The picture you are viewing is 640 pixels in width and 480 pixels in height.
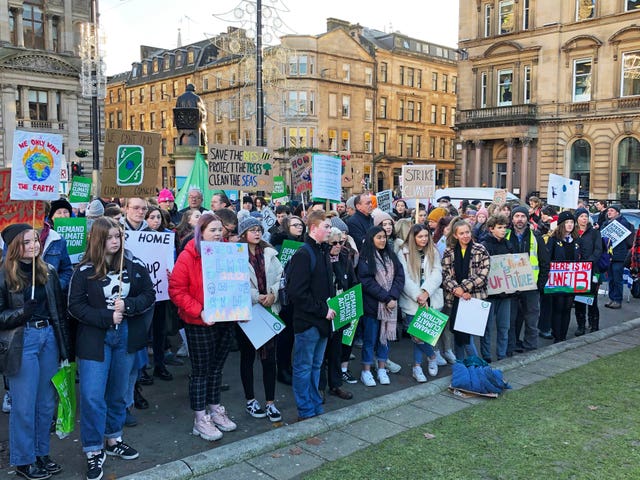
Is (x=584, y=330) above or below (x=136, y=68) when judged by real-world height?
below

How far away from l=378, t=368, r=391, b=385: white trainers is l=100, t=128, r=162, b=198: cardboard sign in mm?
3587

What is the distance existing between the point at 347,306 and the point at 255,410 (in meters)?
1.47

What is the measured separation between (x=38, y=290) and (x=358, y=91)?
60.2 m

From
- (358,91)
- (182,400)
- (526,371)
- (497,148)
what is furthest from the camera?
(358,91)

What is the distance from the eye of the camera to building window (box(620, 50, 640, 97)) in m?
38.2

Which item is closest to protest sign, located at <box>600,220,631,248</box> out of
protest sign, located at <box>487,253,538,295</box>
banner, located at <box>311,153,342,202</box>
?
protest sign, located at <box>487,253,538,295</box>

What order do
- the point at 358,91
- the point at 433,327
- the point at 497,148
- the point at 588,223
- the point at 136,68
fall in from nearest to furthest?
the point at 433,327
the point at 588,223
the point at 497,148
the point at 358,91
the point at 136,68

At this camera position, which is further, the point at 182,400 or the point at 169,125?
the point at 169,125

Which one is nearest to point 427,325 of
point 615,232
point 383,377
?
point 383,377

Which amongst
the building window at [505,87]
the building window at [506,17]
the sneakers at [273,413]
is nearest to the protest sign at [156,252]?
the sneakers at [273,413]

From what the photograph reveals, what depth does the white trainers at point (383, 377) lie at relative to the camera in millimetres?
7333

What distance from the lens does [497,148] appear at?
1799 inches

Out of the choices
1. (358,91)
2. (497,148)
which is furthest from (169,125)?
(497,148)

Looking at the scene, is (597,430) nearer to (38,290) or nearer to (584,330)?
(584,330)
